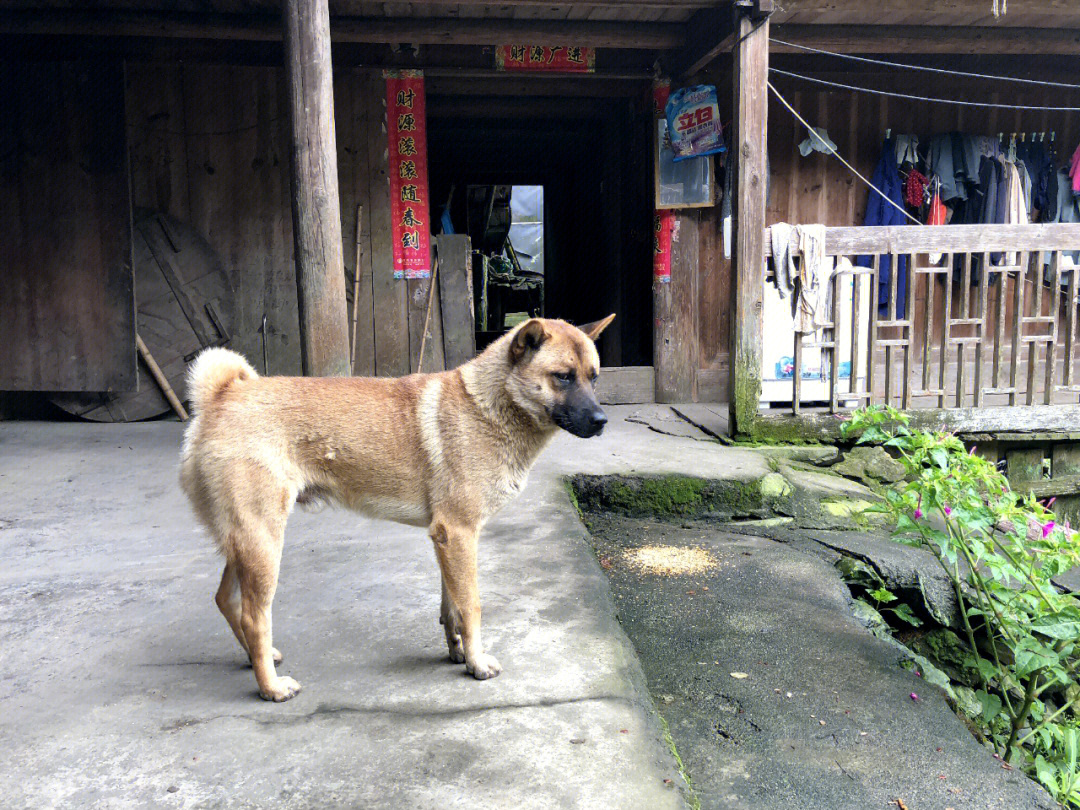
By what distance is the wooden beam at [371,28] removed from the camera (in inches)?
246

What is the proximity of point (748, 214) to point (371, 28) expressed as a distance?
3231 millimetres

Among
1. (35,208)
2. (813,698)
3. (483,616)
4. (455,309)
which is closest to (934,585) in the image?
(813,698)

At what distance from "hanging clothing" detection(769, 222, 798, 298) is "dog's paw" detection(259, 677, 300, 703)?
15.8ft

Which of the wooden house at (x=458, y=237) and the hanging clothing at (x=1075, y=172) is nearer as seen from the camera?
the wooden house at (x=458, y=237)

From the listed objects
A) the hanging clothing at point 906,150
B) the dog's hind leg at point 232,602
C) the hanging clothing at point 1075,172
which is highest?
the hanging clothing at point 906,150

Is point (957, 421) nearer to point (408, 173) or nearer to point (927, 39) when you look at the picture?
point (927, 39)

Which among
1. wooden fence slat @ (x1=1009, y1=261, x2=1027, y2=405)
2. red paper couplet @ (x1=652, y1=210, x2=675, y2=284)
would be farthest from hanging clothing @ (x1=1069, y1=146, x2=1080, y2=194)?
red paper couplet @ (x1=652, y1=210, x2=675, y2=284)

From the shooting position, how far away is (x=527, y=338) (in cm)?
279

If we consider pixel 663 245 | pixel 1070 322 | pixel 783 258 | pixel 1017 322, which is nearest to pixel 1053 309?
pixel 1070 322

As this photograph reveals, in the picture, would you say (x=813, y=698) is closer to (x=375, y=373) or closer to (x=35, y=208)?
(x=375, y=373)

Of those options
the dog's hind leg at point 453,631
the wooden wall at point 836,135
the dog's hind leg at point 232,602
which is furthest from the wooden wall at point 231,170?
the dog's hind leg at point 453,631

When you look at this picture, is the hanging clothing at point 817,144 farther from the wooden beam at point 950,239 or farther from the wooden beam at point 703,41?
the wooden beam at point 950,239

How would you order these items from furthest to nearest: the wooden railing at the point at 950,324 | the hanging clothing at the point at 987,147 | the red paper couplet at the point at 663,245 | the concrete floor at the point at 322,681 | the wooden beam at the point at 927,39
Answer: the hanging clothing at the point at 987,147
the red paper couplet at the point at 663,245
the wooden beam at the point at 927,39
the wooden railing at the point at 950,324
the concrete floor at the point at 322,681

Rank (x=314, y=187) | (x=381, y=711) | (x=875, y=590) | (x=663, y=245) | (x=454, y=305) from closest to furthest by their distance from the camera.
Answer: (x=381, y=711) → (x=875, y=590) → (x=314, y=187) → (x=663, y=245) → (x=454, y=305)
